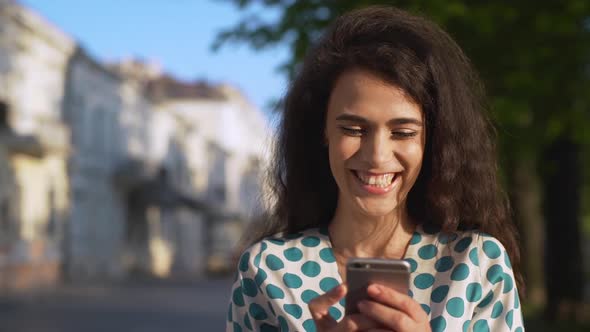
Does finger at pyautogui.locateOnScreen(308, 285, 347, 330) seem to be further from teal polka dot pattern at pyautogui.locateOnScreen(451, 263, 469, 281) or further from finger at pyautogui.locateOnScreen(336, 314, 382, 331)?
teal polka dot pattern at pyautogui.locateOnScreen(451, 263, 469, 281)

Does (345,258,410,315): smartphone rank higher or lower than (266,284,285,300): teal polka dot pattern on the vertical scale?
higher

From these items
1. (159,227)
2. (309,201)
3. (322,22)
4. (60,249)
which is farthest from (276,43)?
(159,227)

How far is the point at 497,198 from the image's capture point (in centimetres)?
222

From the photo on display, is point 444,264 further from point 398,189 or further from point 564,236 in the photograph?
point 564,236

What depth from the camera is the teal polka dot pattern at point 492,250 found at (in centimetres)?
206

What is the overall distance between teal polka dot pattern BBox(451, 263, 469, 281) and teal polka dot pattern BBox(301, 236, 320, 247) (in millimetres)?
341

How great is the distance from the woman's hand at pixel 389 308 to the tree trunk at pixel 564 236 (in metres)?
12.5

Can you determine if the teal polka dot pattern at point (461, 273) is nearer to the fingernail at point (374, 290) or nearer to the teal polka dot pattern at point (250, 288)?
the fingernail at point (374, 290)

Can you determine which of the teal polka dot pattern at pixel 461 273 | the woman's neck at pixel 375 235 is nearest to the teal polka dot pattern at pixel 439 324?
the teal polka dot pattern at pixel 461 273

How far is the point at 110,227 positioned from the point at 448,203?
110ft

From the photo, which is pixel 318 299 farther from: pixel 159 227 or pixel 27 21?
pixel 159 227

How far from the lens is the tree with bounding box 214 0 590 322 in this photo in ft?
32.9

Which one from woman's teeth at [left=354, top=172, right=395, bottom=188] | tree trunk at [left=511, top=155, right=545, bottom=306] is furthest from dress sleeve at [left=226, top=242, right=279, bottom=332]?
tree trunk at [left=511, top=155, right=545, bottom=306]

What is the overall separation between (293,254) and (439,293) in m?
0.36
